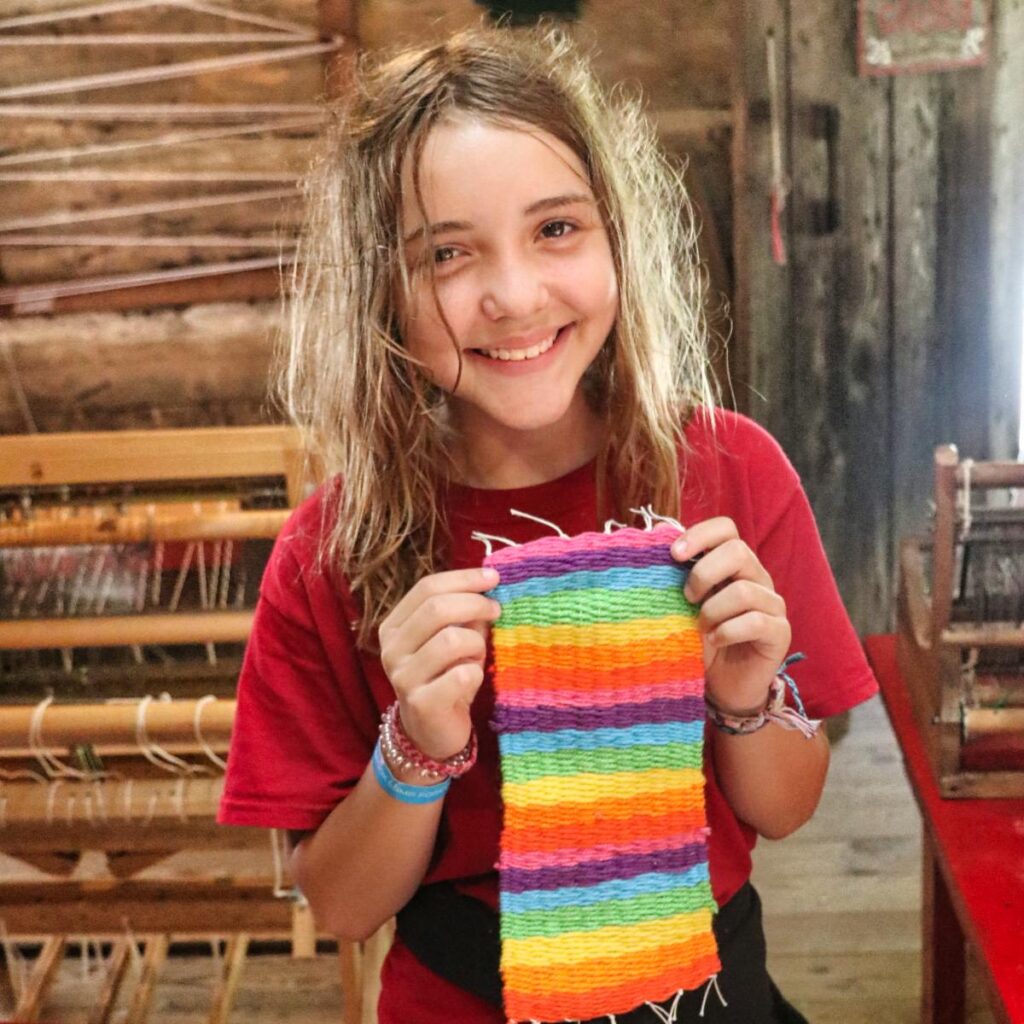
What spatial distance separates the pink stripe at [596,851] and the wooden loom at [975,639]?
56 cm

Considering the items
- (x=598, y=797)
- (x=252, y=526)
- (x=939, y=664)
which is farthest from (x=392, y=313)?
(x=252, y=526)

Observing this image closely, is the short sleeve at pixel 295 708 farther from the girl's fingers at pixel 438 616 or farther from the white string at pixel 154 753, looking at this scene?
the white string at pixel 154 753

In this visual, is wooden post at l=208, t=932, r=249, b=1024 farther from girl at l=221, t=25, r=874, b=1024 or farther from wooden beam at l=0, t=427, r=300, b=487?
girl at l=221, t=25, r=874, b=1024

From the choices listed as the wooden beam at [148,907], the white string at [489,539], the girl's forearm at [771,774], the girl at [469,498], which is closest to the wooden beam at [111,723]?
the wooden beam at [148,907]

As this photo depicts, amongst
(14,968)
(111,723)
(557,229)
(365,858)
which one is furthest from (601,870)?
(14,968)

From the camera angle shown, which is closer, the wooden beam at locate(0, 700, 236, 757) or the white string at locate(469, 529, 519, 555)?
the white string at locate(469, 529, 519, 555)

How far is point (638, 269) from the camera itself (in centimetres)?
114

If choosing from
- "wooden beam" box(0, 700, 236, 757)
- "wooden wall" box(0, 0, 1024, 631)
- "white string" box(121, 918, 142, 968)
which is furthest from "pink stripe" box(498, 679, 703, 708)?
"wooden wall" box(0, 0, 1024, 631)

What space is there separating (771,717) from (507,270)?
1.60ft

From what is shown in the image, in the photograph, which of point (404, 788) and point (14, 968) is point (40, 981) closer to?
point (14, 968)

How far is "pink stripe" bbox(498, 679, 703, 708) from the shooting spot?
103 cm

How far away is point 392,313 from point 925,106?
222cm

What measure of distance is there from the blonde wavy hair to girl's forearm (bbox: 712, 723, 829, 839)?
0.24 meters

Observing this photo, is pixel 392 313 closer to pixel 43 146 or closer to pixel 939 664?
pixel 939 664
